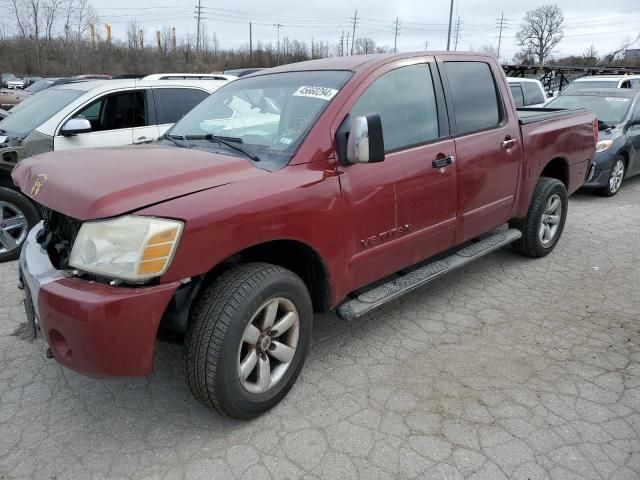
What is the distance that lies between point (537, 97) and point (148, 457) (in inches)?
428

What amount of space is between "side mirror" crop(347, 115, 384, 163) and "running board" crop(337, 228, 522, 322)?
3.01 feet

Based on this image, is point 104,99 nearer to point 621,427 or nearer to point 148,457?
point 148,457

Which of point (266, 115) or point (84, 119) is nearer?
point (266, 115)

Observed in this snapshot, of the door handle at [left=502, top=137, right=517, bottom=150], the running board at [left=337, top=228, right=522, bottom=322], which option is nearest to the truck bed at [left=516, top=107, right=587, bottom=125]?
the door handle at [left=502, top=137, right=517, bottom=150]

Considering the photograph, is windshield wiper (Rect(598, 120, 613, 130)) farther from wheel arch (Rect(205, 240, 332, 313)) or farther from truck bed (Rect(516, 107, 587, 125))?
wheel arch (Rect(205, 240, 332, 313))

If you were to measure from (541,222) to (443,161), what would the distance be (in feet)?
6.34

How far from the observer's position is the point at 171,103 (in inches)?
255

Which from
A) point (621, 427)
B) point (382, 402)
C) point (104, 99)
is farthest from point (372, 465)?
point (104, 99)

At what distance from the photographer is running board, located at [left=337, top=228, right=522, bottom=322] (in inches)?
124

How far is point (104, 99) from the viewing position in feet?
19.5

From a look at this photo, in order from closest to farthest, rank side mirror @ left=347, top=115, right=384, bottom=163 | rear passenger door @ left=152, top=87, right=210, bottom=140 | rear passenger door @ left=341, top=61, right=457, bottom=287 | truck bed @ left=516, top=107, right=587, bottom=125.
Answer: side mirror @ left=347, top=115, right=384, bottom=163
rear passenger door @ left=341, top=61, right=457, bottom=287
truck bed @ left=516, top=107, right=587, bottom=125
rear passenger door @ left=152, top=87, right=210, bottom=140

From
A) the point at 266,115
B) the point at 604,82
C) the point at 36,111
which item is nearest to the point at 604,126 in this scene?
the point at 604,82

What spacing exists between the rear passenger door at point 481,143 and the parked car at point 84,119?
11.0 feet

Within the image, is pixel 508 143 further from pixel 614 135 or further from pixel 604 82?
pixel 604 82
